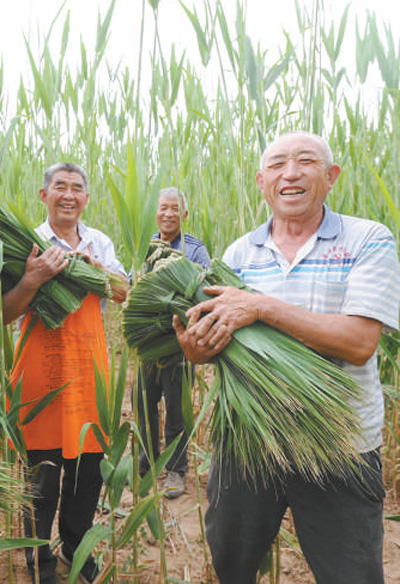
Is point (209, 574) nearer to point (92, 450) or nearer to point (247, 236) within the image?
point (92, 450)

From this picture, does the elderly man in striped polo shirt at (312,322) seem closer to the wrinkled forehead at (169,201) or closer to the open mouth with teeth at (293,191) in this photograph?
the open mouth with teeth at (293,191)

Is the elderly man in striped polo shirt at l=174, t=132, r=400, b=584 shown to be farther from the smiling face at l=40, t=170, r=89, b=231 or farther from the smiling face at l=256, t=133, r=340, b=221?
the smiling face at l=40, t=170, r=89, b=231

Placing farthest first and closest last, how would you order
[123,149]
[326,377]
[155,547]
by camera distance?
[123,149] → [155,547] → [326,377]

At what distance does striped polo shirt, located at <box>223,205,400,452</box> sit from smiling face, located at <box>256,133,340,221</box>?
6 centimetres

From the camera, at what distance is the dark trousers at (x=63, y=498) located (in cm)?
144

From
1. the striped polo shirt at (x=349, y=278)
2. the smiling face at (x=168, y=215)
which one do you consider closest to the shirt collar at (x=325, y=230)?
the striped polo shirt at (x=349, y=278)

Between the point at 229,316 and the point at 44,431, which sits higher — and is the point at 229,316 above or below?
above

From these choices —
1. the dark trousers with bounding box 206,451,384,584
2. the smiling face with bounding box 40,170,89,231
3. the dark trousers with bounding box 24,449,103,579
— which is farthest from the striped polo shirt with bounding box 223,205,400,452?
the dark trousers with bounding box 24,449,103,579

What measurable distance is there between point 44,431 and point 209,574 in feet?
2.33

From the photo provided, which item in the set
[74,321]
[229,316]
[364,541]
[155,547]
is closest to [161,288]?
[229,316]

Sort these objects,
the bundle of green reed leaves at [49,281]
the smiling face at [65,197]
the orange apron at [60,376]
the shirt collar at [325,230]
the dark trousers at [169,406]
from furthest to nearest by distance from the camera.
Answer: the dark trousers at [169,406]
the smiling face at [65,197]
the orange apron at [60,376]
the bundle of green reed leaves at [49,281]
the shirt collar at [325,230]

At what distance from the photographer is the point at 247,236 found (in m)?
1.18

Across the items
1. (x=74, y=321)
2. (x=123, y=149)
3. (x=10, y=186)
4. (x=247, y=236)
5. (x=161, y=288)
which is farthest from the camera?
(x=123, y=149)

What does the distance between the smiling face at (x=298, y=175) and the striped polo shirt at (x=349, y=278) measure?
64 millimetres
